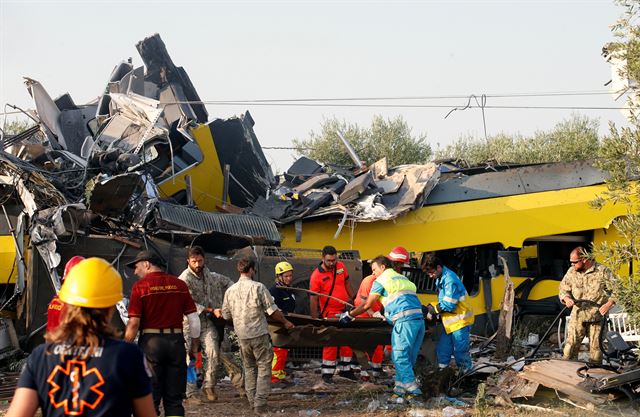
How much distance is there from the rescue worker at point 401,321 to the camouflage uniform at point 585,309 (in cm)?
257

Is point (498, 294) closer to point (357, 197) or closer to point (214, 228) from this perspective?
point (357, 197)

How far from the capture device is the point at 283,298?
10844mm

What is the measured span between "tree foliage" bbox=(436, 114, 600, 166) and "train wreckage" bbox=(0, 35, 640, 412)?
15.3 m

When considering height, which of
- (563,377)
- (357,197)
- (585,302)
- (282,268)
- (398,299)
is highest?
(357,197)

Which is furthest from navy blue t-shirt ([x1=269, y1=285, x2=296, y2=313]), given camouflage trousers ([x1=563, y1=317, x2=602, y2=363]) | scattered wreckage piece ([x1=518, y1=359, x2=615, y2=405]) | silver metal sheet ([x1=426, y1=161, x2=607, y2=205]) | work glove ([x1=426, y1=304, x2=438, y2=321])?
silver metal sheet ([x1=426, y1=161, x2=607, y2=205])

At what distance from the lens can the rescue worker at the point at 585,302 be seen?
36.4 feet

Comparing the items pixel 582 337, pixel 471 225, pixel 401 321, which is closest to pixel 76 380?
pixel 401 321

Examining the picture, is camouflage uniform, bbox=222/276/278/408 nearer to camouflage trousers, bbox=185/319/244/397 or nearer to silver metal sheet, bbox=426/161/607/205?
camouflage trousers, bbox=185/319/244/397

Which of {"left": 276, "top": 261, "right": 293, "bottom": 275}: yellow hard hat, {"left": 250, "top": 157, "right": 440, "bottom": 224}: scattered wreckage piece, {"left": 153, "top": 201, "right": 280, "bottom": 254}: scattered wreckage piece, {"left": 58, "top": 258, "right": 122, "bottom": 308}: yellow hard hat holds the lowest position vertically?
{"left": 58, "top": 258, "right": 122, "bottom": 308}: yellow hard hat

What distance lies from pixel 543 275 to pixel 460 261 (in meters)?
1.43

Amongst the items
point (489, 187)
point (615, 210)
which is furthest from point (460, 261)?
point (615, 210)

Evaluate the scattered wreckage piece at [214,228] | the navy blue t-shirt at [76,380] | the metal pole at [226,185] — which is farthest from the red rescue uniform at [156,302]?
the metal pole at [226,185]

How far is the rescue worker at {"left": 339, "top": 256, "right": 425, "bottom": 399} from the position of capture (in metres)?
9.50

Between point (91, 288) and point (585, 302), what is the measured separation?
8545 millimetres
